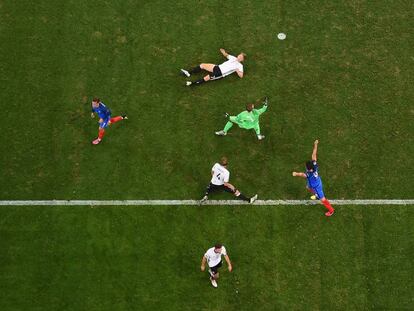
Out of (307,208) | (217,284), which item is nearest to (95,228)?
(217,284)

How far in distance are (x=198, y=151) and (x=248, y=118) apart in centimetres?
200

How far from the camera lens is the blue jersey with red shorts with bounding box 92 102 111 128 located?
18078 mm

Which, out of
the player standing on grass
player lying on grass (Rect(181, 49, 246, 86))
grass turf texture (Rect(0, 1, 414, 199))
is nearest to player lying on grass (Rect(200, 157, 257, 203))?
grass turf texture (Rect(0, 1, 414, 199))

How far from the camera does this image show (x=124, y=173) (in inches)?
731

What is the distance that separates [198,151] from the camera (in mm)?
19078

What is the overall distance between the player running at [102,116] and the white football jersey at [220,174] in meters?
3.84

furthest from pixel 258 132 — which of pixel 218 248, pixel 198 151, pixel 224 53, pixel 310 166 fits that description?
pixel 218 248

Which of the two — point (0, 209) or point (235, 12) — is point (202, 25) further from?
point (0, 209)

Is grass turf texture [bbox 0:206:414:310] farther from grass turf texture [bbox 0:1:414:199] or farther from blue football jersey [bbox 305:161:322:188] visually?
blue football jersey [bbox 305:161:322:188]

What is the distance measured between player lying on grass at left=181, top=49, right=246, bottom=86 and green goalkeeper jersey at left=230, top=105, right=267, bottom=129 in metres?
2.30

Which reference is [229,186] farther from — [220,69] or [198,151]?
[220,69]

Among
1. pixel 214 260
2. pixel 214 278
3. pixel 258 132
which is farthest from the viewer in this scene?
pixel 258 132

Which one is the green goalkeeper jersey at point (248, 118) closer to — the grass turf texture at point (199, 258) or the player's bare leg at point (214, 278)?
the grass turf texture at point (199, 258)

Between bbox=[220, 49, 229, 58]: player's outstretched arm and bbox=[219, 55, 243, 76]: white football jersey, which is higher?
bbox=[220, 49, 229, 58]: player's outstretched arm
